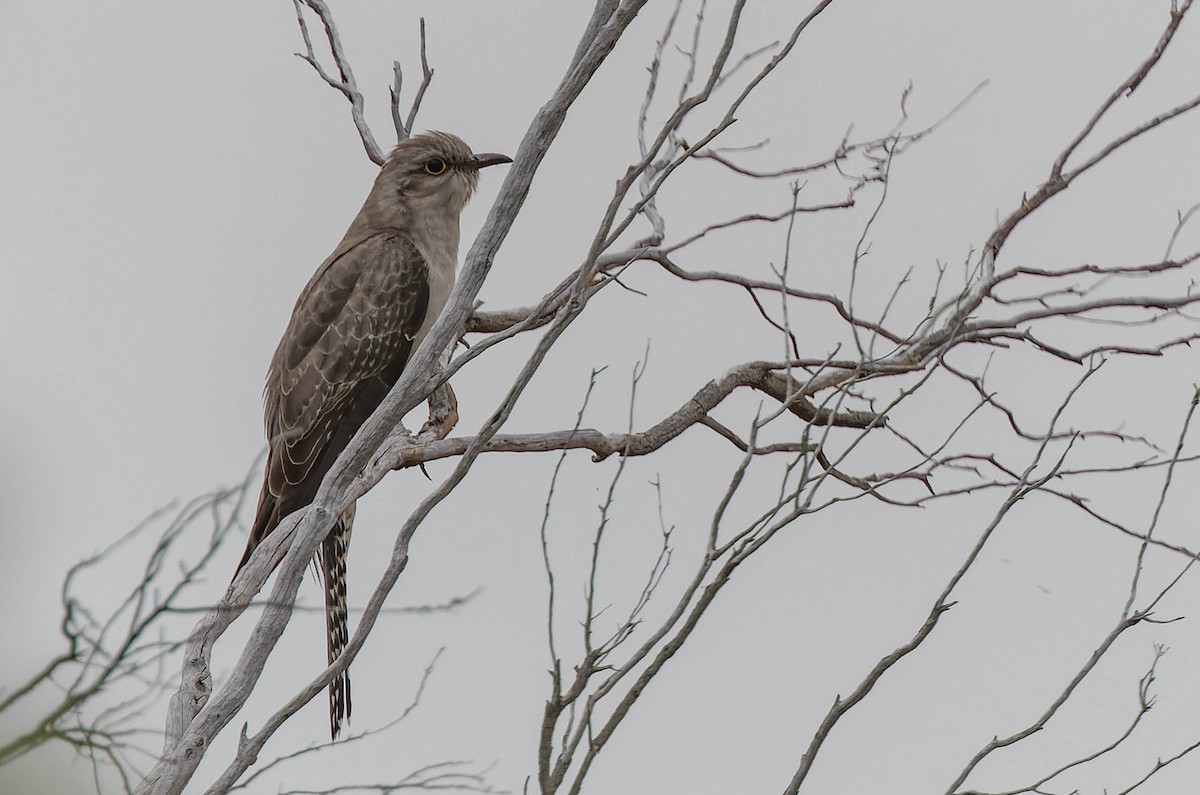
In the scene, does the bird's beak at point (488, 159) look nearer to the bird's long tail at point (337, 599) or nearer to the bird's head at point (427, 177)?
the bird's head at point (427, 177)

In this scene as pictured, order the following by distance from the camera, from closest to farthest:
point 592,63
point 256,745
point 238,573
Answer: point 256,745 < point 592,63 < point 238,573

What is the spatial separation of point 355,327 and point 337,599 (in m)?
1.23

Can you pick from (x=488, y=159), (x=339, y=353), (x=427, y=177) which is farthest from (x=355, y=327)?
(x=488, y=159)

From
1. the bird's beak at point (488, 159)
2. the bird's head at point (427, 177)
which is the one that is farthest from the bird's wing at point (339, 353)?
the bird's beak at point (488, 159)

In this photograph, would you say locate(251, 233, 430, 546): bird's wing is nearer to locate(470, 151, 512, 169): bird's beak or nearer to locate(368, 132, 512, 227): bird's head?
locate(368, 132, 512, 227): bird's head

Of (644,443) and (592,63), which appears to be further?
(644,443)

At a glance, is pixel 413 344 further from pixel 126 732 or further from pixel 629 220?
pixel 126 732

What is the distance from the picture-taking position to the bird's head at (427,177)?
5.98 meters

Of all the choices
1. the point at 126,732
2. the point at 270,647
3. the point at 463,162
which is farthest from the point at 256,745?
the point at 463,162

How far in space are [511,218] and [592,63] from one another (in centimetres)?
43

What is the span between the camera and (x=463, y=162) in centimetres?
606

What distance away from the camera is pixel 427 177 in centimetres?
601

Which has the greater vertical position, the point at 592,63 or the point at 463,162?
the point at 463,162

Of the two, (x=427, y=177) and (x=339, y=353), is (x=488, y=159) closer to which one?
(x=427, y=177)
